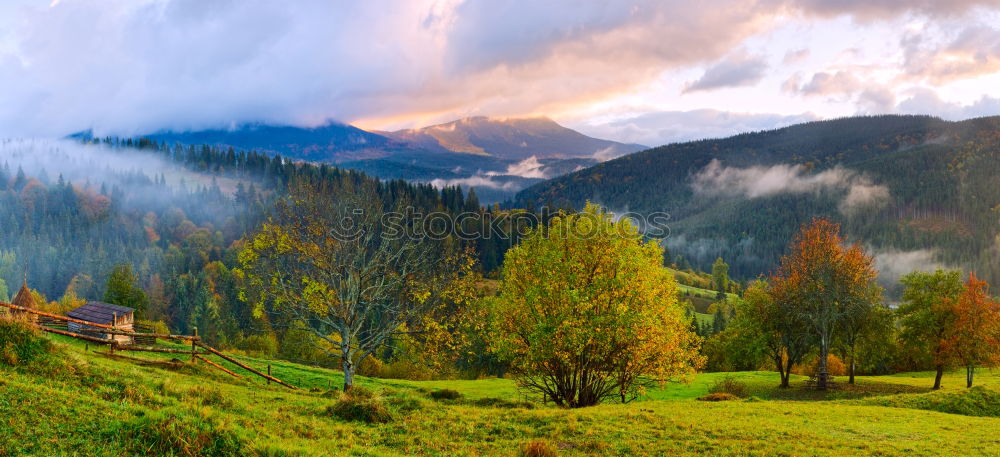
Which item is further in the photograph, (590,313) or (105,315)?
(105,315)

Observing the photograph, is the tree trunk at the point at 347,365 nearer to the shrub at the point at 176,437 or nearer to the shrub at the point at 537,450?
the shrub at the point at 537,450

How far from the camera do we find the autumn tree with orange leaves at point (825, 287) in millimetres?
48312

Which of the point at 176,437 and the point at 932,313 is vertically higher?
the point at 176,437

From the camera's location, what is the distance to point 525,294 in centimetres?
2959

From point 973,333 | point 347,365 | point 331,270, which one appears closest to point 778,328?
point 973,333

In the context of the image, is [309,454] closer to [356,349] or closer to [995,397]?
[356,349]

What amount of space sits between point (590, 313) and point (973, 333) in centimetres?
4368

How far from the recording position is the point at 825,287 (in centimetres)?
4884

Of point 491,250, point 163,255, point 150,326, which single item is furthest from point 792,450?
point 163,255

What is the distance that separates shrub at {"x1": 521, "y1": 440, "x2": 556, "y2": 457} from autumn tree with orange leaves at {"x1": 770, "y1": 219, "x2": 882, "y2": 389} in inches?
1671

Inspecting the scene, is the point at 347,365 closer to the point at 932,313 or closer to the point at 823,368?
the point at 823,368

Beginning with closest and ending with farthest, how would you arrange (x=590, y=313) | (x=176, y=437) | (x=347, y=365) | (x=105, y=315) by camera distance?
(x=176, y=437) → (x=590, y=313) → (x=347, y=365) → (x=105, y=315)

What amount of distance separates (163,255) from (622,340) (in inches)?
8487

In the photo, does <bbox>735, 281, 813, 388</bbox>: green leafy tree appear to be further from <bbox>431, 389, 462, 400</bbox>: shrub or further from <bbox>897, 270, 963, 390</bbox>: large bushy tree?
<bbox>431, 389, 462, 400</bbox>: shrub
